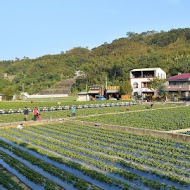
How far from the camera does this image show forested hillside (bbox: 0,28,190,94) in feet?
273

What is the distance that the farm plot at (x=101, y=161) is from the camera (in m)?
9.48

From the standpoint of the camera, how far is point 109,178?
31.8 feet

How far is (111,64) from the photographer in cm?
9344

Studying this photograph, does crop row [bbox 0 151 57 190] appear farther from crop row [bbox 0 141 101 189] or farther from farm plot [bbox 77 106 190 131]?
farm plot [bbox 77 106 190 131]

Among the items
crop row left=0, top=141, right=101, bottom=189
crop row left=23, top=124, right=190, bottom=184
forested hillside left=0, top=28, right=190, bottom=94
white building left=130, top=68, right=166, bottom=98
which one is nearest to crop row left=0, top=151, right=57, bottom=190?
crop row left=0, top=141, right=101, bottom=189

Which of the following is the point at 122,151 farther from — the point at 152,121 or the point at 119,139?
the point at 152,121

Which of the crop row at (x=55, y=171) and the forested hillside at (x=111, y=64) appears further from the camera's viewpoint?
the forested hillside at (x=111, y=64)

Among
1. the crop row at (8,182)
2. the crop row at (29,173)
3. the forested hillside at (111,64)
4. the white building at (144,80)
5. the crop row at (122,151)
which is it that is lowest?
the crop row at (8,182)

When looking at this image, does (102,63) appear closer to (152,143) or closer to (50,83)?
(50,83)

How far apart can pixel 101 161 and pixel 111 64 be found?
270 ft

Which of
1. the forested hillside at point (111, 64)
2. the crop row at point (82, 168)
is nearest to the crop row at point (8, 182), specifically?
the crop row at point (82, 168)

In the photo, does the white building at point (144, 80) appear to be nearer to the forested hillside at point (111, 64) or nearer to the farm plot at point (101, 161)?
the forested hillside at point (111, 64)

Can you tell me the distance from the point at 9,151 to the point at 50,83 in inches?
3564

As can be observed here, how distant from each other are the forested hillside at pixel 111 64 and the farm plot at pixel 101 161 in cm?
5717
